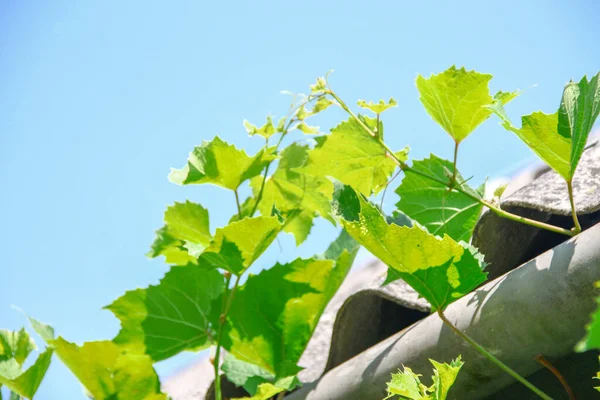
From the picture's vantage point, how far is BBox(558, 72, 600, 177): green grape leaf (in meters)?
0.67

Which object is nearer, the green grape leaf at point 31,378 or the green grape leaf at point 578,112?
the green grape leaf at point 578,112

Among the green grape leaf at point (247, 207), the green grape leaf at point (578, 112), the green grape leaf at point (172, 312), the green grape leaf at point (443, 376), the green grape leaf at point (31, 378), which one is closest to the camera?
the green grape leaf at point (443, 376)

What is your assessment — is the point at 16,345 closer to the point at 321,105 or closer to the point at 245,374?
the point at 245,374

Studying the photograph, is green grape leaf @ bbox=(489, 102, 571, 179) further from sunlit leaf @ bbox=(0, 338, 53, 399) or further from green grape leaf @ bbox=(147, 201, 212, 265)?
sunlit leaf @ bbox=(0, 338, 53, 399)

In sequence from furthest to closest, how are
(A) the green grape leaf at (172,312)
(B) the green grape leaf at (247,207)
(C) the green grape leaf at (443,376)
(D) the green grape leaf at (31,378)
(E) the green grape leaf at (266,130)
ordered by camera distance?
(B) the green grape leaf at (247,207)
(E) the green grape leaf at (266,130)
(A) the green grape leaf at (172,312)
(D) the green grape leaf at (31,378)
(C) the green grape leaf at (443,376)

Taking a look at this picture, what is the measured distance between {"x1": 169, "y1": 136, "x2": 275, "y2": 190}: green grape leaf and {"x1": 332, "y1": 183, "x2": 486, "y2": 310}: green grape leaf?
33 centimetres

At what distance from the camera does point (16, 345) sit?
88 cm

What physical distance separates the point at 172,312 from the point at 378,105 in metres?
0.44

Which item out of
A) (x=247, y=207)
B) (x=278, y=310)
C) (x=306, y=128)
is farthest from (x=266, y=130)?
(x=278, y=310)

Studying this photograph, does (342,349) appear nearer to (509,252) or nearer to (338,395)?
(338,395)

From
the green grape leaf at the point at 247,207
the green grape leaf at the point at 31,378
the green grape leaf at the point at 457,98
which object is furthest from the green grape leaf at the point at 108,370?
the green grape leaf at the point at 457,98

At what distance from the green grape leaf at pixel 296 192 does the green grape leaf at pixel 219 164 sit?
98 mm

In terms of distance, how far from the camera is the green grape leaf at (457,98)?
0.77 meters

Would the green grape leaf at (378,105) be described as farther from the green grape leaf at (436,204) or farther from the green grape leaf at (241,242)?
the green grape leaf at (241,242)
